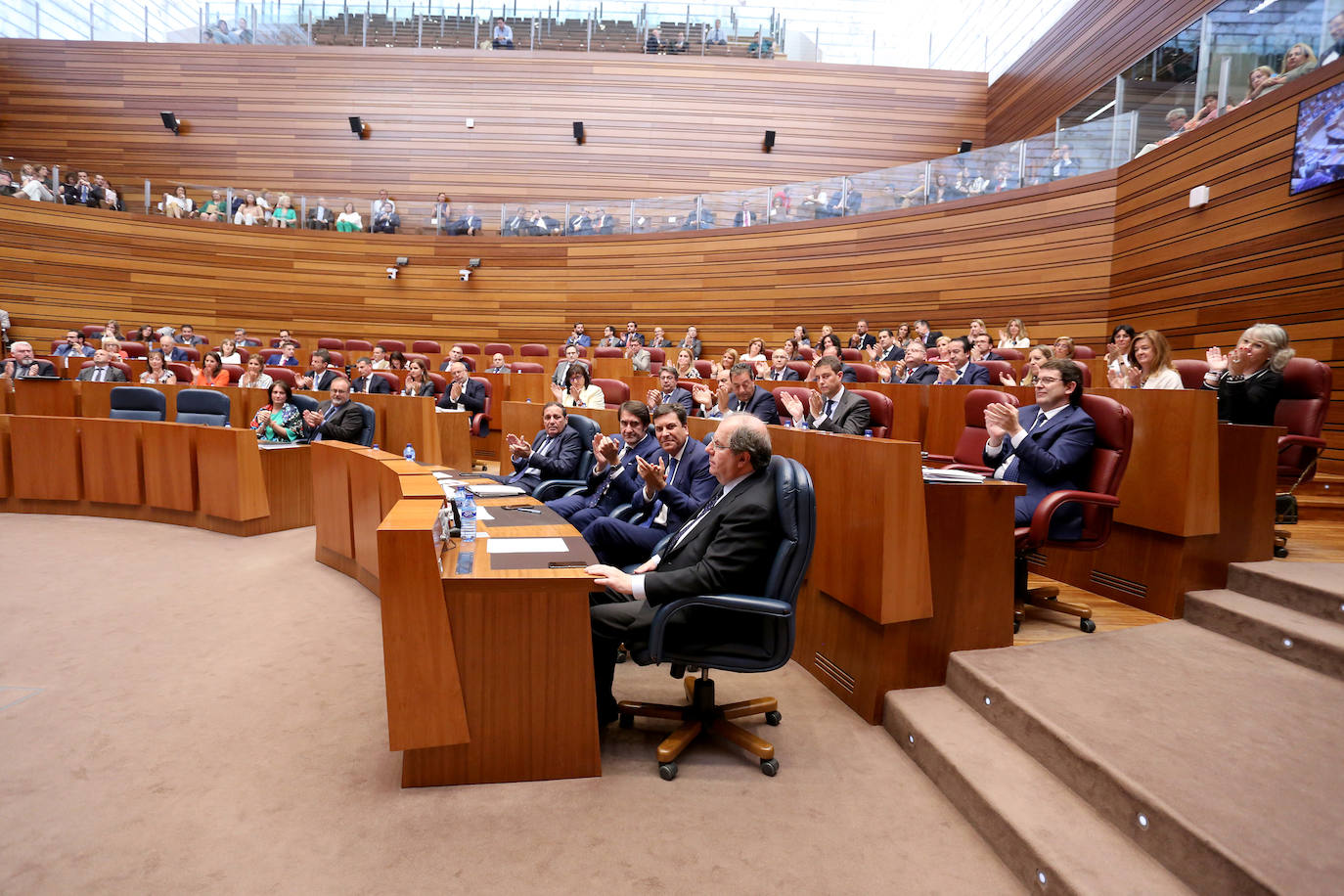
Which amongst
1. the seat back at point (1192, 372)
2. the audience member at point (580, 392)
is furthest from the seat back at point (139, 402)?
the seat back at point (1192, 372)

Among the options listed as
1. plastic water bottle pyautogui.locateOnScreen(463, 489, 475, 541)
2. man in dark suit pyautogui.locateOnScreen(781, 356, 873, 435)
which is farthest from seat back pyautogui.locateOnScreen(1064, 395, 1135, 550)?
plastic water bottle pyautogui.locateOnScreen(463, 489, 475, 541)

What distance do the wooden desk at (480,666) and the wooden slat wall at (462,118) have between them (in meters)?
11.0

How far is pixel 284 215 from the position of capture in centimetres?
1108

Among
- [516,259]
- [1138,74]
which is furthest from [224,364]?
[1138,74]

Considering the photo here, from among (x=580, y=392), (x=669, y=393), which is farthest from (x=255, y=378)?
(x=669, y=393)

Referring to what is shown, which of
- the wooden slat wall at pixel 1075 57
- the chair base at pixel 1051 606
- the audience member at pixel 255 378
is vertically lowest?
the chair base at pixel 1051 606

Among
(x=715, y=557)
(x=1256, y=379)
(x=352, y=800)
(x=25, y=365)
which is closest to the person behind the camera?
(x=352, y=800)

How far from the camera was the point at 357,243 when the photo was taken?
11000 millimetres

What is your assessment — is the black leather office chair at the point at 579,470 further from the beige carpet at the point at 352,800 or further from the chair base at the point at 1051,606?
the chair base at the point at 1051,606

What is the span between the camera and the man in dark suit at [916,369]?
5.50m

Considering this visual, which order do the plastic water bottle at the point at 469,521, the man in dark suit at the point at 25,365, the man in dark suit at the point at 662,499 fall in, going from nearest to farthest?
the plastic water bottle at the point at 469,521 < the man in dark suit at the point at 662,499 < the man in dark suit at the point at 25,365

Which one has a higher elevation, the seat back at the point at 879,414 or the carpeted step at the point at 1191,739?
the seat back at the point at 879,414

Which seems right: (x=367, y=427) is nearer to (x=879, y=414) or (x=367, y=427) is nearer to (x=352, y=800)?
(x=879, y=414)

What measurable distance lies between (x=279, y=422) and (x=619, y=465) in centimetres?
306
